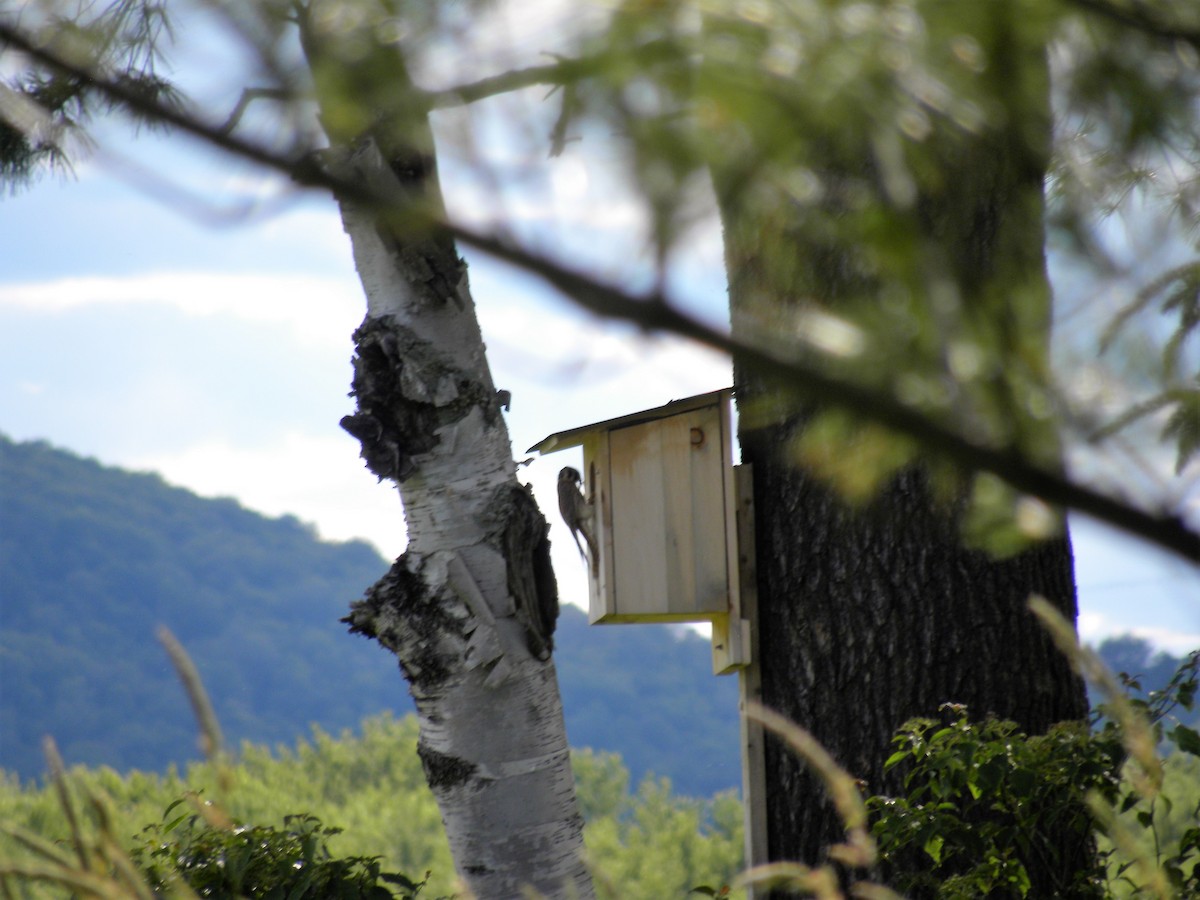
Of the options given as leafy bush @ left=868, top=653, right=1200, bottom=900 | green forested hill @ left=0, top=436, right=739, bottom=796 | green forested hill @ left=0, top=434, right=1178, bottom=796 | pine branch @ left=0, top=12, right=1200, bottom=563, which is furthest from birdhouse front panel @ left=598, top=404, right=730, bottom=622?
green forested hill @ left=0, top=434, right=1178, bottom=796

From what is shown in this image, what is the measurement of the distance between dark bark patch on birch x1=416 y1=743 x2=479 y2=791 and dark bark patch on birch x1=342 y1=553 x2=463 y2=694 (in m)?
0.15

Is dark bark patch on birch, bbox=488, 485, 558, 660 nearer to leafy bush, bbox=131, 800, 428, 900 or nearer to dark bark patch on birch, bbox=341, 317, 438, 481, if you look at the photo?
dark bark patch on birch, bbox=341, 317, 438, 481

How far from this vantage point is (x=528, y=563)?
2.38 metres

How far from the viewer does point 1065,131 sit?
3.22 ft

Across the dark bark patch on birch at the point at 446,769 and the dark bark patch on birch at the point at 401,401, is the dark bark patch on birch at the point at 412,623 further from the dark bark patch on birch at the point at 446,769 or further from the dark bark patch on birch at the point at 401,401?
the dark bark patch on birch at the point at 401,401

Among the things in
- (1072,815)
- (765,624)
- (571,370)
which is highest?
(571,370)

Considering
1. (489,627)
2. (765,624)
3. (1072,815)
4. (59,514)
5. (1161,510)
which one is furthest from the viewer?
(59,514)

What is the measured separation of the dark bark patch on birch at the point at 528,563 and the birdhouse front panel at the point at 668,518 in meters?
0.36

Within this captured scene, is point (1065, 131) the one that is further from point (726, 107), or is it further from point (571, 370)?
point (571, 370)

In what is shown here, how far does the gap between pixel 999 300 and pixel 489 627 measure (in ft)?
5.34

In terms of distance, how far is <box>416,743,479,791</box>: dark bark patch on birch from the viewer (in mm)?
2309

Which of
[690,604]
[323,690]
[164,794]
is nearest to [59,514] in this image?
[323,690]

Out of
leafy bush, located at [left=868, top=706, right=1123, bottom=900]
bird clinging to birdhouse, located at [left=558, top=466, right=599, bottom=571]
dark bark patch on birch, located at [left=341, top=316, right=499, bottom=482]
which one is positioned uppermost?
dark bark patch on birch, located at [left=341, top=316, right=499, bottom=482]

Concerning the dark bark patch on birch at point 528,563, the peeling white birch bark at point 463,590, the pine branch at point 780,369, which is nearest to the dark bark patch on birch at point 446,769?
the peeling white birch bark at point 463,590
